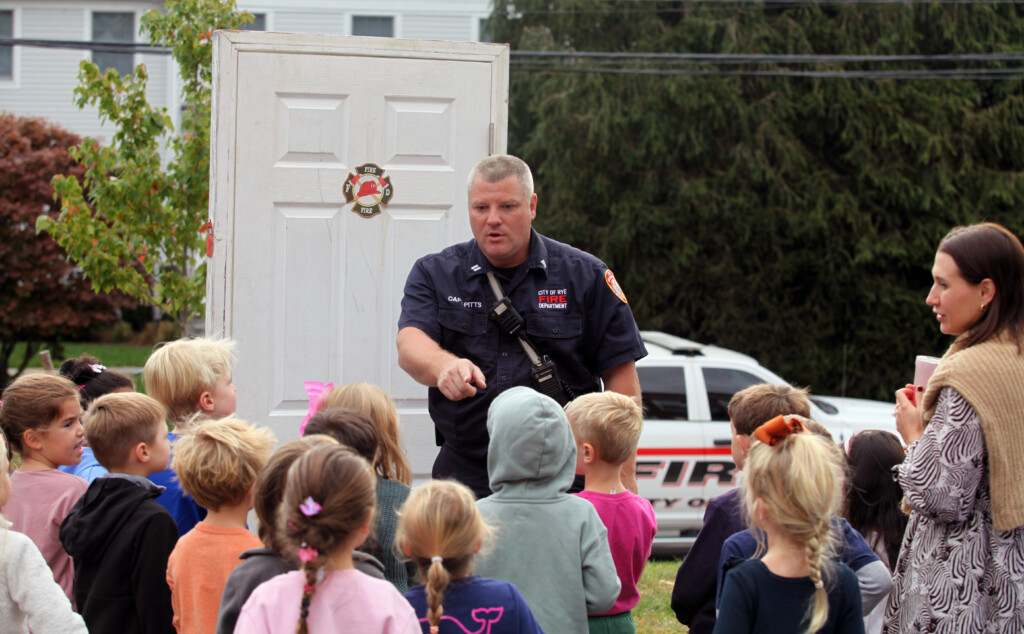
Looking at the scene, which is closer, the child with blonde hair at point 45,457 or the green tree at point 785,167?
the child with blonde hair at point 45,457

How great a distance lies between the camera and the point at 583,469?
3217 millimetres

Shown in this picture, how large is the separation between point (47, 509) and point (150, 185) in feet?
16.5

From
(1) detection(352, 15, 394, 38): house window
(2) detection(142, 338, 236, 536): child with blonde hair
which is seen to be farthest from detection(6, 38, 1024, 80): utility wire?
(2) detection(142, 338, 236, 536): child with blonde hair

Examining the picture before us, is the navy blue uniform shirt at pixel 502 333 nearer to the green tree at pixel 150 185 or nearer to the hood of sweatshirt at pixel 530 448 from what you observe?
the hood of sweatshirt at pixel 530 448

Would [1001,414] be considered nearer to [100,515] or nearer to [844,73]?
[100,515]

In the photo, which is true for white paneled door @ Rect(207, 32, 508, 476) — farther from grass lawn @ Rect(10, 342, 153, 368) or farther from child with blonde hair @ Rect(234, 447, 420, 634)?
grass lawn @ Rect(10, 342, 153, 368)

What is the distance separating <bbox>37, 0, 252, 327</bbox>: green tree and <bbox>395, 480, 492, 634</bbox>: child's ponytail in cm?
575

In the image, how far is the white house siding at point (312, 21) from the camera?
21.5 meters

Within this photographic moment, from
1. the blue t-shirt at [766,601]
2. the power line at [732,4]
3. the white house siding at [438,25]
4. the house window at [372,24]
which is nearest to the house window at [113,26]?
the house window at [372,24]

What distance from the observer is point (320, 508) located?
2152 mm

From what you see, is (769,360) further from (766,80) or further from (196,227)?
(196,227)

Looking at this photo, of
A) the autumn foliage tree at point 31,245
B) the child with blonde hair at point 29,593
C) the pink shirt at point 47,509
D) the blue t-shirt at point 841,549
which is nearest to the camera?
the child with blonde hair at point 29,593

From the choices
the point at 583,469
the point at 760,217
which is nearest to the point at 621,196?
the point at 760,217

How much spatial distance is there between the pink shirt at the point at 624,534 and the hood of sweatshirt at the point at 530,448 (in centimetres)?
36
